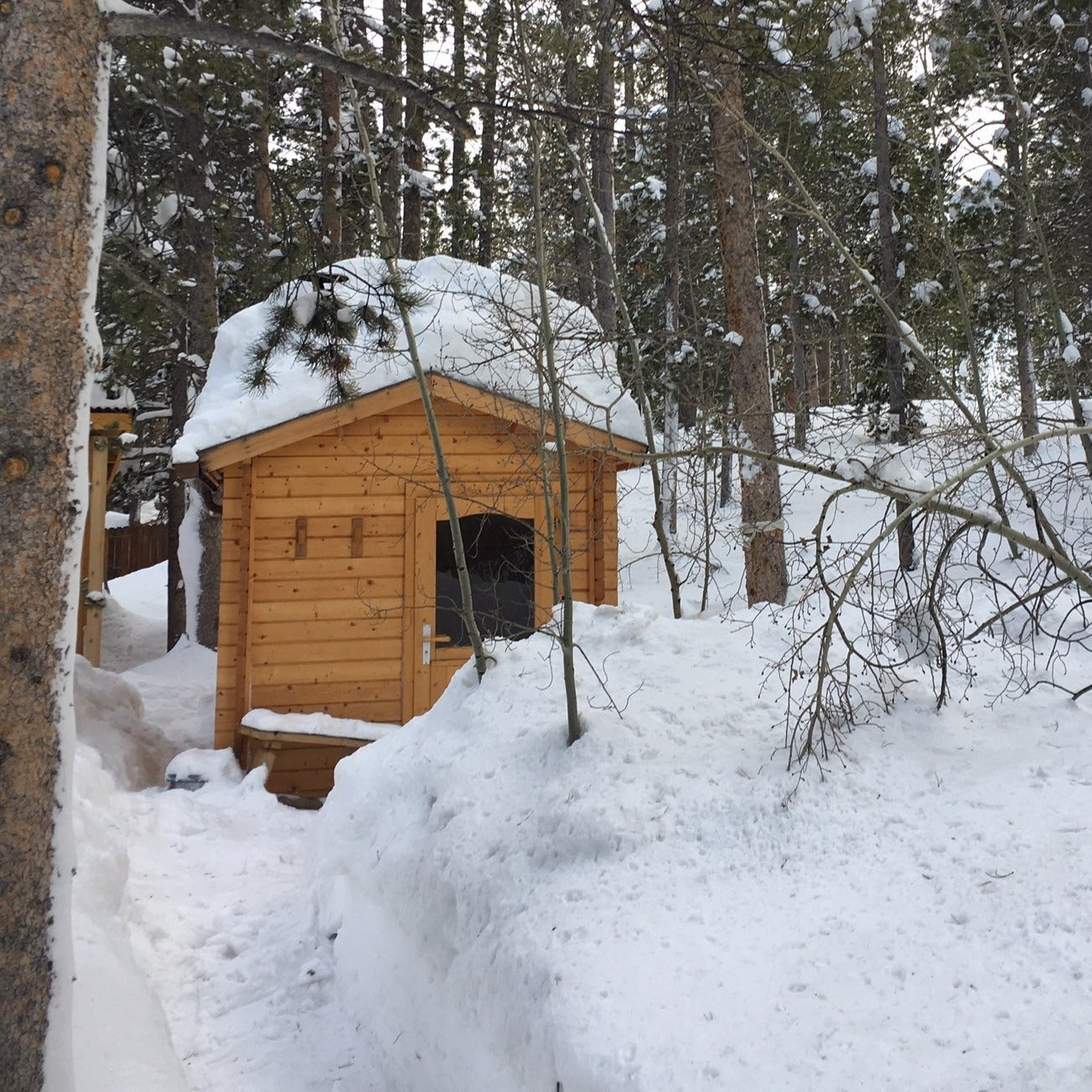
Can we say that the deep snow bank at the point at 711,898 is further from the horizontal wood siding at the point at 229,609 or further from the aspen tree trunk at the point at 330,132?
the aspen tree trunk at the point at 330,132

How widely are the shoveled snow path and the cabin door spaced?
1.83m

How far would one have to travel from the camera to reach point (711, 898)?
3.26 metres

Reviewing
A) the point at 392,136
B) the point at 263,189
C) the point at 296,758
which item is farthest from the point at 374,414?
the point at 263,189

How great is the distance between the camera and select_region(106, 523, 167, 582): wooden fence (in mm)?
23156

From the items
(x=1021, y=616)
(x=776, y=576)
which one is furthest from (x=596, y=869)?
(x=776, y=576)

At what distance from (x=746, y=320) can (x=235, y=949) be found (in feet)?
20.8

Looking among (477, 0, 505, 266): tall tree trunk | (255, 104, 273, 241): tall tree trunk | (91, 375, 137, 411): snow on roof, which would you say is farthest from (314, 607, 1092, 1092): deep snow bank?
(255, 104, 273, 241): tall tree trunk

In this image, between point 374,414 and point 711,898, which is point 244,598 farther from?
point 711,898

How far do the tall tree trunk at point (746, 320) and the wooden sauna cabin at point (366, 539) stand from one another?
3.57 ft

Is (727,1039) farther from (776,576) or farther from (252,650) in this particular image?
(252,650)

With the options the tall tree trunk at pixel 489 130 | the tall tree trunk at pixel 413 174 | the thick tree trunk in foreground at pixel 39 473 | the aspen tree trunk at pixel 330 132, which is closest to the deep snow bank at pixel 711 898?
the thick tree trunk in foreground at pixel 39 473

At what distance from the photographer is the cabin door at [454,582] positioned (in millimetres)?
8211

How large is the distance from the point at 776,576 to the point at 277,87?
9.01 m

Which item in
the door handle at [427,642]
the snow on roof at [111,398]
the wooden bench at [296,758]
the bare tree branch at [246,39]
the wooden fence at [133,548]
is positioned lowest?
the wooden bench at [296,758]
